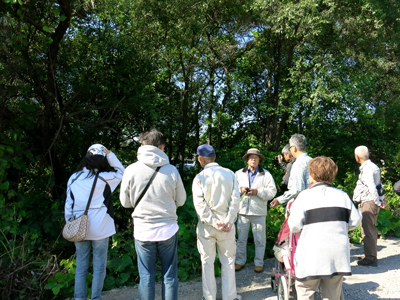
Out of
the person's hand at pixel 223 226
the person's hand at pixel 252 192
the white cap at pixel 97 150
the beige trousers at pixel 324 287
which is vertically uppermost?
the white cap at pixel 97 150

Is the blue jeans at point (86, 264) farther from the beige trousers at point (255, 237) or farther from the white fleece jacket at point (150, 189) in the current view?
the beige trousers at point (255, 237)

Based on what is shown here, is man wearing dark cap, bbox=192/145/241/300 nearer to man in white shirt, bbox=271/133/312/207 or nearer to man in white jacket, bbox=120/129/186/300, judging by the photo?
man in white jacket, bbox=120/129/186/300

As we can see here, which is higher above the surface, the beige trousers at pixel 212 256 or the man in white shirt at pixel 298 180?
the man in white shirt at pixel 298 180

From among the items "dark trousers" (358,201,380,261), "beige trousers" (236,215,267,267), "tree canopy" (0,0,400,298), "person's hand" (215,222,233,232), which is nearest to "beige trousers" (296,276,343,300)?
"person's hand" (215,222,233,232)

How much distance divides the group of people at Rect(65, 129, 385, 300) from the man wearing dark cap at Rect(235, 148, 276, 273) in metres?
0.77

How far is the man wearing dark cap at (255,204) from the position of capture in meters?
4.82

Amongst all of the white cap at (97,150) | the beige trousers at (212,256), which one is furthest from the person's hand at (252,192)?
the white cap at (97,150)

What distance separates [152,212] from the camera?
10.4ft

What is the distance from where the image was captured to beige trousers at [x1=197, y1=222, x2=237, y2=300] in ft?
12.1

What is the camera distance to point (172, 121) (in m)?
10.6

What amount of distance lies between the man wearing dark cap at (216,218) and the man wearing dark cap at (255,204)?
1.15 metres

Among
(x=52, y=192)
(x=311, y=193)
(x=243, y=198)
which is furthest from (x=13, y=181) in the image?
(x=311, y=193)

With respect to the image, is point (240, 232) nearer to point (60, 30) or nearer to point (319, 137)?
point (60, 30)

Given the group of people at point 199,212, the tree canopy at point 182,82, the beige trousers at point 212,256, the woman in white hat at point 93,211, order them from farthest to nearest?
the tree canopy at point 182,82, the beige trousers at point 212,256, the woman in white hat at point 93,211, the group of people at point 199,212
